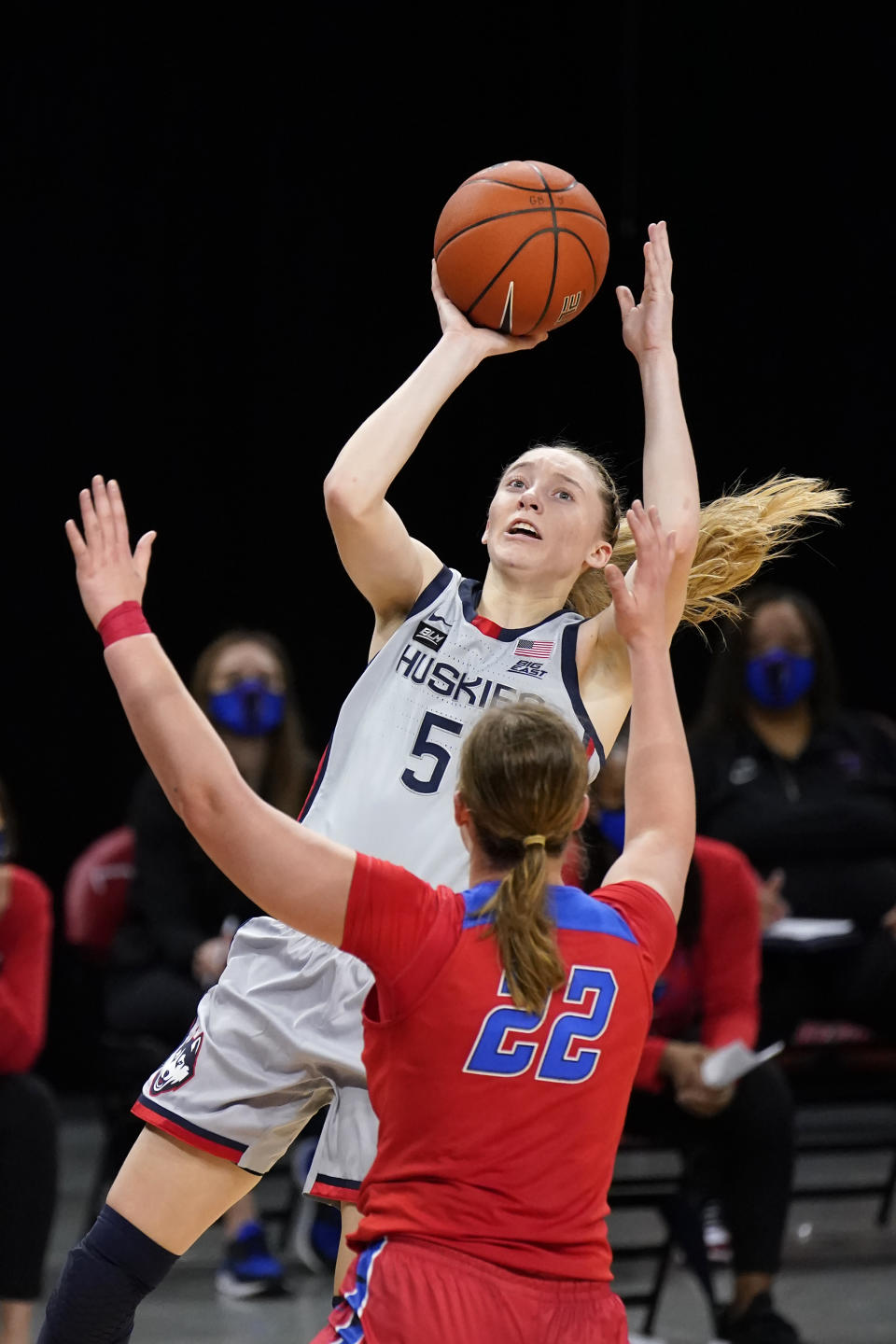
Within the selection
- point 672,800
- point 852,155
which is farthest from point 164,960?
point 852,155

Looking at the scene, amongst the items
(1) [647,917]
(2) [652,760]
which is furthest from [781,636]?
(1) [647,917]

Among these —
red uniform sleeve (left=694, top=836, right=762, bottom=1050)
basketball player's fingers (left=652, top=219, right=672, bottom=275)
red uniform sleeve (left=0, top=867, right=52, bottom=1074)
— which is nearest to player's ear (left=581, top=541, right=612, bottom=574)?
basketball player's fingers (left=652, top=219, right=672, bottom=275)

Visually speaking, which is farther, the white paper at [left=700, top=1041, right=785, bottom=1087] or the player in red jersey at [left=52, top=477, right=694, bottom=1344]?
the white paper at [left=700, top=1041, right=785, bottom=1087]

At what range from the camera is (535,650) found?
274 cm

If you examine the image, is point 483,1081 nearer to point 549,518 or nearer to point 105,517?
point 105,517

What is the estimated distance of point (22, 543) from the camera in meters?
6.64

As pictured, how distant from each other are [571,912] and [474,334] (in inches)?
46.9

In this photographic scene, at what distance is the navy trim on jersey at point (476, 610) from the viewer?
2.77 metres

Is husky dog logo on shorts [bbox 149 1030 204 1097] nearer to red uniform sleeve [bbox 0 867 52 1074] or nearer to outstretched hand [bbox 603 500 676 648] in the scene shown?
outstretched hand [bbox 603 500 676 648]

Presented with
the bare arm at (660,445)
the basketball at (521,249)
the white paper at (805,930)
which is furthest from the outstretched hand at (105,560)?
the white paper at (805,930)

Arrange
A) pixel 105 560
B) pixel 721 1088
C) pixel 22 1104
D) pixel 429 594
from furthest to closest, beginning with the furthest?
pixel 721 1088 < pixel 22 1104 < pixel 429 594 < pixel 105 560

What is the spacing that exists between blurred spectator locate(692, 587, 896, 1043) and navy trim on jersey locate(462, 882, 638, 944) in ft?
10.3

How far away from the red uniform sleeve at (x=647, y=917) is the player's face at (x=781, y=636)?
3.17 metres

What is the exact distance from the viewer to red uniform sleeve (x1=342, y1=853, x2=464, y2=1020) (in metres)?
1.82
